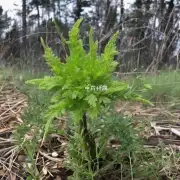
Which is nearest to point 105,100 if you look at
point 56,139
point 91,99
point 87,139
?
point 91,99

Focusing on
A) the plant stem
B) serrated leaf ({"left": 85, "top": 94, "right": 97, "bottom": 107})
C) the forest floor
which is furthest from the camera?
the forest floor

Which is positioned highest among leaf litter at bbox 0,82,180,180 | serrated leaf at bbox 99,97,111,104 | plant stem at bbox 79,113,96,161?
serrated leaf at bbox 99,97,111,104

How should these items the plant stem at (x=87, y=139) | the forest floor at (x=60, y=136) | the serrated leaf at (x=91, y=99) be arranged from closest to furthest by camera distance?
the serrated leaf at (x=91, y=99) → the plant stem at (x=87, y=139) → the forest floor at (x=60, y=136)

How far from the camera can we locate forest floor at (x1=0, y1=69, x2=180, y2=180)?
4.95ft

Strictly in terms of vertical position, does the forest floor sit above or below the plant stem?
below

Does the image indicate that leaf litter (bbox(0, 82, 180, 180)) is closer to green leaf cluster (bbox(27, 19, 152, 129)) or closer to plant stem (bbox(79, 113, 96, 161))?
plant stem (bbox(79, 113, 96, 161))

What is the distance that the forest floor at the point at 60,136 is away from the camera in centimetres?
151

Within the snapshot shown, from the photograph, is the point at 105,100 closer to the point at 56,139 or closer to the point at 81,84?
the point at 81,84

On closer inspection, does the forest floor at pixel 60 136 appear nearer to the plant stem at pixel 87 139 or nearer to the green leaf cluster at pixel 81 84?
the plant stem at pixel 87 139

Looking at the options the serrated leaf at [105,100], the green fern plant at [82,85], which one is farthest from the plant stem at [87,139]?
the serrated leaf at [105,100]

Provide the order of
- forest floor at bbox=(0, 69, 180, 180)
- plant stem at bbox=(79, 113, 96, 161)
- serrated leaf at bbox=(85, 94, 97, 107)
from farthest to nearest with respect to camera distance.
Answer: forest floor at bbox=(0, 69, 180, 180) → plant stem at bbox=(79, 113, 96, 161) → serrated leaf at bbox=(85, 94, 97, 107)

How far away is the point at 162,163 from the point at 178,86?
1.13m

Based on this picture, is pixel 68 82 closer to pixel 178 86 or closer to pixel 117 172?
pixel 117 172

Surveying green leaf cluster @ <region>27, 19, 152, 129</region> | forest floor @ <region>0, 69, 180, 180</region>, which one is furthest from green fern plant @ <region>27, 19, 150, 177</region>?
forest floor @ <region>0, 69, 180, 180</region>
